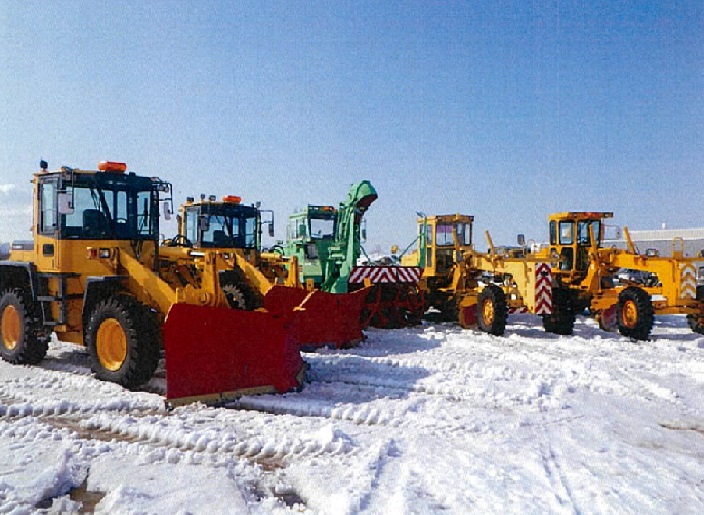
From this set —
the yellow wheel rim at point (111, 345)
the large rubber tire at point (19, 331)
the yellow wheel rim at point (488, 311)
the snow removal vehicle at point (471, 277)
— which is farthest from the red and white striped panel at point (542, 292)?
the large rubber tire at point (19, 331)

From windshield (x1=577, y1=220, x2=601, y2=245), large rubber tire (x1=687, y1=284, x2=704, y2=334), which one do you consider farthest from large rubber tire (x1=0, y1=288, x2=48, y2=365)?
large rubber tire (x1=687, y1=284, x2=704, y2=334)

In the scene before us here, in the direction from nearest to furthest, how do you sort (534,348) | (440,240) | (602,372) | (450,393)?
(450,393) → (602,372) → (534,348) → (440,240)

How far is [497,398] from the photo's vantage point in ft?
19.8

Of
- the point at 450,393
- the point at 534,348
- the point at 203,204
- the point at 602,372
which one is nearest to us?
the point at 450,393

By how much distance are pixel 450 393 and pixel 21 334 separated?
5.45 meters

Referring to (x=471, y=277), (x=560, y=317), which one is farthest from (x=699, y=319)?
(x=471, y=277)

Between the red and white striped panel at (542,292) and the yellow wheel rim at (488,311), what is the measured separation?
82cm

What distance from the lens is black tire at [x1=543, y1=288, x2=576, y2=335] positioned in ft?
36.6

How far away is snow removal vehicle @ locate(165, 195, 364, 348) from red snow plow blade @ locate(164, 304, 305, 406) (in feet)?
1.04

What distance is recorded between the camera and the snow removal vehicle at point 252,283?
8.40 m

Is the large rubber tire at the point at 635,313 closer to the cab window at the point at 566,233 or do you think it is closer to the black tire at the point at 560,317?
the black tire at the point at 560,317

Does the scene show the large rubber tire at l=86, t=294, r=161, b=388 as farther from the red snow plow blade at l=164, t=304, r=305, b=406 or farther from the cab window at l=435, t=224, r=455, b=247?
→ the cab window at l=435, t=224, r=455, b=247

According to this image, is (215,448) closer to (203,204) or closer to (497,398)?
(497,398)

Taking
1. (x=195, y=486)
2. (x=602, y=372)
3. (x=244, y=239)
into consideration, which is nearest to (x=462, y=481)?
(x=195, y=486)
